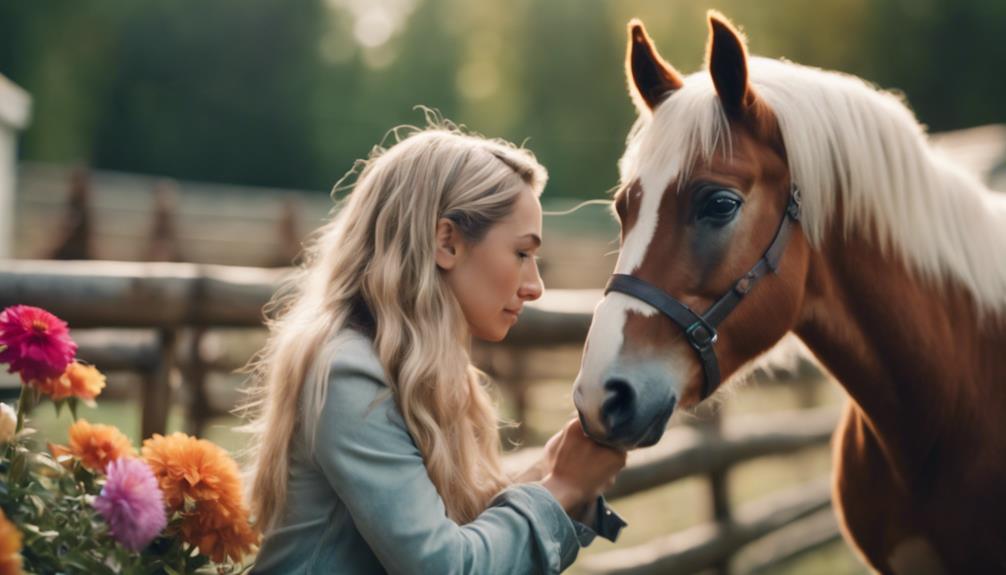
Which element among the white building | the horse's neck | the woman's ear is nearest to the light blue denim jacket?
the woman's ear

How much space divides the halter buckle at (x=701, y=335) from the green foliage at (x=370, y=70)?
2609 centimetres

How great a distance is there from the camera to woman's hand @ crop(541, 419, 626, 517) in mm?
1845

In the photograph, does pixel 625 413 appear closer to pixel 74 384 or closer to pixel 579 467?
pixel 579 467

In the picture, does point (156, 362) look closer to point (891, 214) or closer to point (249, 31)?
point (891, 214)

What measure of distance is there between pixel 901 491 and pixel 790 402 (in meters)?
9.34

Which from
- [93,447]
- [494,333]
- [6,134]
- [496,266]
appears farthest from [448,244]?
[6,134]

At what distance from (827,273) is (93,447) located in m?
1.59

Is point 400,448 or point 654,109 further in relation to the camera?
point 654,109

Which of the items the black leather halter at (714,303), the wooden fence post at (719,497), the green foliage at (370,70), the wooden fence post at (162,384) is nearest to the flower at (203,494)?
the black leather halter at (714,303)

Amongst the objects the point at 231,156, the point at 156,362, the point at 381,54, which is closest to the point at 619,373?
the point at 156,362

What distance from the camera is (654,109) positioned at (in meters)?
2.25

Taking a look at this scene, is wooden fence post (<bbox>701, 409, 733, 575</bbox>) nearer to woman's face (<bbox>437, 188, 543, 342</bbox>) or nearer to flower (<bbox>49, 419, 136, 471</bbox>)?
woman's face (<bbox>437, 188, 543, 342</bbox>)

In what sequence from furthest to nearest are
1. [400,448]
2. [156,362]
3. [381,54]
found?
[381,54] < [156,362] < [400,448]

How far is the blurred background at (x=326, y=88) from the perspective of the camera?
51.5 feet
